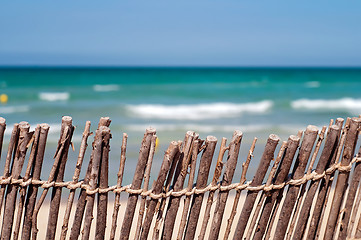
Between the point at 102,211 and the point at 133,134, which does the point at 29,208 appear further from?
the point at 133,134

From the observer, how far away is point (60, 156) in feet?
6.82

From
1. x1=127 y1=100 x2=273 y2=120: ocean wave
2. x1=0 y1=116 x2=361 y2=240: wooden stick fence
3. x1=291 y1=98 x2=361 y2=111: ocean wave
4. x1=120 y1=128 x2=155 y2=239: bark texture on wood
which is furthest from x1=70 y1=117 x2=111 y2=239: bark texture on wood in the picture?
x1=291 y1=98 x2=361 y2=111: ocean wave

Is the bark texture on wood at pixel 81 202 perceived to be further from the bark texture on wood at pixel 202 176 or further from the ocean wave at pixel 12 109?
the ocean wave at pixel 12 109

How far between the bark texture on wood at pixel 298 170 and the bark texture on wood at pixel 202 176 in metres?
0.48

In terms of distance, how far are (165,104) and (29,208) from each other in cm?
1315

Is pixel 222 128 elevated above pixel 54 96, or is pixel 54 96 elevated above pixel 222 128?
pixel 54 96

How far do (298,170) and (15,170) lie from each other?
1.51 meters

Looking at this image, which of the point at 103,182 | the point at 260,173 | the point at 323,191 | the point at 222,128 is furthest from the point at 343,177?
the point at 222,128

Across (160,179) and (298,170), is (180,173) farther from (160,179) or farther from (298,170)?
(298,170)

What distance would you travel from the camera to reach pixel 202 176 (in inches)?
82.7

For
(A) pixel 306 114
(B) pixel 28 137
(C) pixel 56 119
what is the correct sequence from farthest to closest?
(A) pixel 306 114
(C) pixel 56 119
(B) pixel 28 137

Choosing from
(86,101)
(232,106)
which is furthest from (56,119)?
(232,106)

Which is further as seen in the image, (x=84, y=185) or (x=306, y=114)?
(x=306, y=114)

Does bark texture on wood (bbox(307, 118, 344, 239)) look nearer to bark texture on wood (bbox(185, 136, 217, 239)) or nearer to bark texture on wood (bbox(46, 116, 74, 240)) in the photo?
bark texture on wood (bbox(185, 136, 217, 239))
